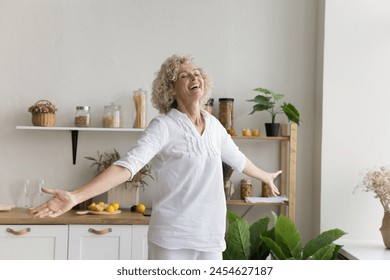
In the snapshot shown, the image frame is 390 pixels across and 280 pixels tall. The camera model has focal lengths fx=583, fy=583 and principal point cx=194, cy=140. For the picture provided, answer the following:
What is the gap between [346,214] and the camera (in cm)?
409

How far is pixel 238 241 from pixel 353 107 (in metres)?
1.38

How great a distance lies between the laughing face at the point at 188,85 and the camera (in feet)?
7.88

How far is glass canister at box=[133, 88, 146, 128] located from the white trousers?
1.89m

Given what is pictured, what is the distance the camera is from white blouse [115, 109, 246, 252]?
2229 millimetres

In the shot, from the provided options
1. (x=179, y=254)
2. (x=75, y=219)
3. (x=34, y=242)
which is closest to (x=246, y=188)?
(x=75, y=219)

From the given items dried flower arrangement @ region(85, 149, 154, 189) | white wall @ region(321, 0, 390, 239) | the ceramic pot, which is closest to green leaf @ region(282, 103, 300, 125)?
the ceramic pot

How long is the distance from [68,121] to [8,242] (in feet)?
3.21

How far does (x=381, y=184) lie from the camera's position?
3705mm

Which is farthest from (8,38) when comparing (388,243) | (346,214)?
(388,243)

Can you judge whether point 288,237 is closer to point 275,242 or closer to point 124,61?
point 275,242

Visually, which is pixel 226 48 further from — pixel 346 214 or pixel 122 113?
pixel 346 214

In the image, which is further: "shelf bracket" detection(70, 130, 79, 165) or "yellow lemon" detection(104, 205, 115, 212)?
"shelf bracket" detection(70, 130, 79, 165)

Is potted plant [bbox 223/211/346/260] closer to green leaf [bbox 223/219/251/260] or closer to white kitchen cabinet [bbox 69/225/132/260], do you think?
green leaf [bbox 223/219/251/260]

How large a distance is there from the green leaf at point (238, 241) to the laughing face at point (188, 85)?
1216 millimetres
